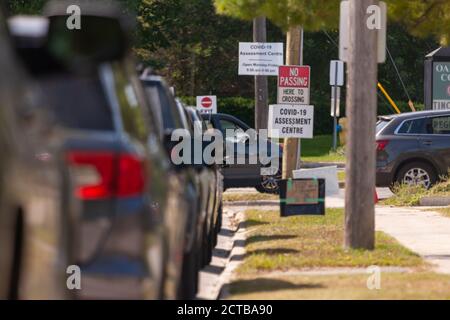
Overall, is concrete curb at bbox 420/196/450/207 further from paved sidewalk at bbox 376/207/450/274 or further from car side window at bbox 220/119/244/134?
car side window at bbox 220/119/244/134

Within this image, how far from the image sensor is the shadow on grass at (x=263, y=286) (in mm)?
10516

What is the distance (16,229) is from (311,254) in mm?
8151

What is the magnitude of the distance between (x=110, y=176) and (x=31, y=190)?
54 centimetres

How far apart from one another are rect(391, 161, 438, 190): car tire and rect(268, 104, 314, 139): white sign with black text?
2.30m

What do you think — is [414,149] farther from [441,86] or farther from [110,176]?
[110,176]

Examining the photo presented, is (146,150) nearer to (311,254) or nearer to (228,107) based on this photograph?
(311,254)

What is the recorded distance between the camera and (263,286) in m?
10.8

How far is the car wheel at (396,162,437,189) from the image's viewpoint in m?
22.4

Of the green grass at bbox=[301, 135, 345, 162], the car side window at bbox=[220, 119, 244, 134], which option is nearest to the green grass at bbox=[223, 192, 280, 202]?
the car side window at bbox=[220, 119, 244, 134]

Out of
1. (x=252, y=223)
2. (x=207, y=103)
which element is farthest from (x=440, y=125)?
(x=207, y=103)

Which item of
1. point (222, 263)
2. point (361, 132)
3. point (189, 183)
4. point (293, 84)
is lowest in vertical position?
point (222, 263)

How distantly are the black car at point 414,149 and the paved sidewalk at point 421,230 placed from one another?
6.54ft

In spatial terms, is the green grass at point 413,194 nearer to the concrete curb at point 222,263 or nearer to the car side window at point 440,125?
the car side window at point 440,125
